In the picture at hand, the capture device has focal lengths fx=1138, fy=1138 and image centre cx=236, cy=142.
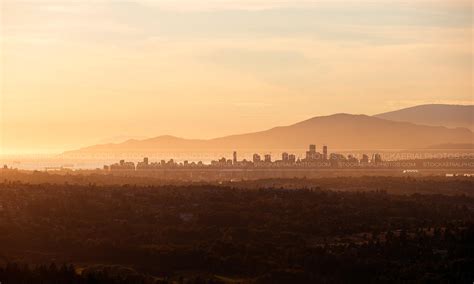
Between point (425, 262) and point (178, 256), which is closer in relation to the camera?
point (425, 262)

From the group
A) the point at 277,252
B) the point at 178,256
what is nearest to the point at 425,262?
the point at 277,252

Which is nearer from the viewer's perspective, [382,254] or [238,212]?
[382,254]

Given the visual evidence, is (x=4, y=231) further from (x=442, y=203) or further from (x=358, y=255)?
(x=442, y=203)

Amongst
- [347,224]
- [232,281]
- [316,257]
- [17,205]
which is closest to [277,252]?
[316,257]

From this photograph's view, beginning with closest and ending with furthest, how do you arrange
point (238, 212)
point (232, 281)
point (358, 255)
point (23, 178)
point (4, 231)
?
point (232, 281)
point (358, 255)
point (4, 231)
point (238, 212)
point (23, 178)

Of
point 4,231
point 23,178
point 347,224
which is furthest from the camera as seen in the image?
point 23,178

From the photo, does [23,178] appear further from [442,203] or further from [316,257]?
[316,257]
